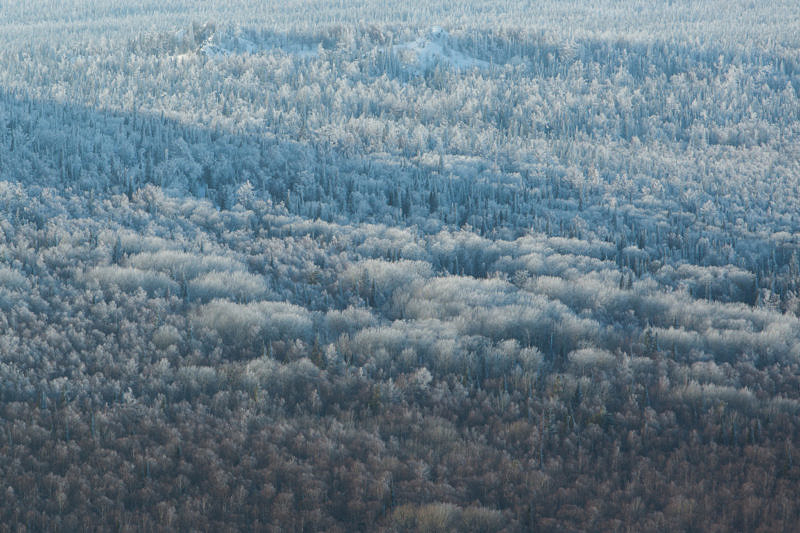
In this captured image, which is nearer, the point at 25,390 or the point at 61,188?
the point at 25,390

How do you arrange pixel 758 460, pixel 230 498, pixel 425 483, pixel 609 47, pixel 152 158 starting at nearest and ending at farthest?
pixel 230 498
pixel 425 483
pixel 758 460
pixel 152 158
pixel 609 47

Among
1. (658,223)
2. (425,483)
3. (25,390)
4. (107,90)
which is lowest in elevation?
(658,223)

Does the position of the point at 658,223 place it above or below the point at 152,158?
below

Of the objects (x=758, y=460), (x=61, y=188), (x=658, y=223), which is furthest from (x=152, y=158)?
(x=758, y=460)

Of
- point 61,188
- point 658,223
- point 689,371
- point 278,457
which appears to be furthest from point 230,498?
point 658,223

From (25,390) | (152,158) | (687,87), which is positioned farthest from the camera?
(687,87)

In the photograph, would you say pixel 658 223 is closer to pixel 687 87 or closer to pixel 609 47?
pixel 687 87
